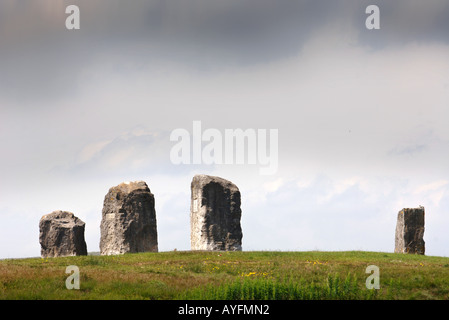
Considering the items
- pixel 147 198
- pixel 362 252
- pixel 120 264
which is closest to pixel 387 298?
pixel 120 264

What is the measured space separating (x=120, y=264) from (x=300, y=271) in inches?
361

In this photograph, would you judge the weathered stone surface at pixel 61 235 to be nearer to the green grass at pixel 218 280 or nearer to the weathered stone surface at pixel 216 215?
A: the weathered stone surface at pixel 216 215

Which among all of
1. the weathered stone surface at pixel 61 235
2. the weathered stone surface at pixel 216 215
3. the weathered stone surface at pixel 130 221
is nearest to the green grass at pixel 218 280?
the weathered stone surface at pixel 130 221

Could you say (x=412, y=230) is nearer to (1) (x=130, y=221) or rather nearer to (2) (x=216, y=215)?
(2) (x=216, y=215)

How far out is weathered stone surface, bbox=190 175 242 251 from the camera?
1556 inches

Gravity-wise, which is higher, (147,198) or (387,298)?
(147,198)

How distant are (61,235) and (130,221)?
224 inches

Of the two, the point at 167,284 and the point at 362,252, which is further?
the point at 362,252

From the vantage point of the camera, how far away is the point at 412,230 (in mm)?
44344

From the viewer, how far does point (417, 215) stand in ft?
146

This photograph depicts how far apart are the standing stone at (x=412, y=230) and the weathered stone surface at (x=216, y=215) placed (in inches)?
521

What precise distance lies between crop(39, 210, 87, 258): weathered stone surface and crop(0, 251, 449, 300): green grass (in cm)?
954

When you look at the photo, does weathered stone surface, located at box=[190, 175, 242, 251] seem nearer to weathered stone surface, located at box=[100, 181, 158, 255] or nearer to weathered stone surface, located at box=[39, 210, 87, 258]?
weathered stone surface, located at box=[100, 181, 158, 255]
